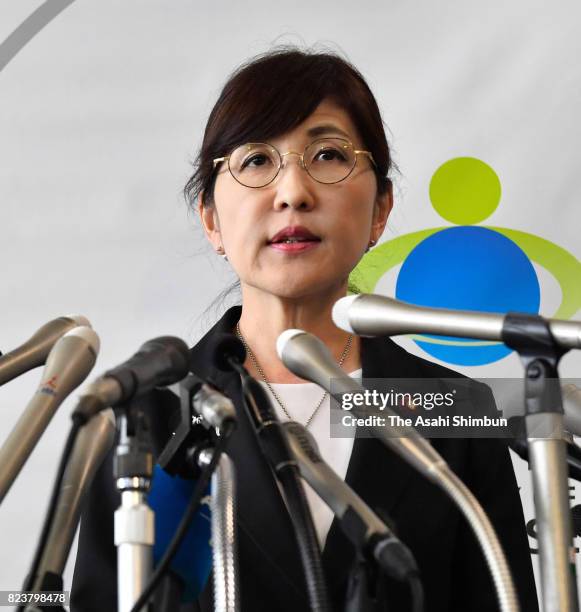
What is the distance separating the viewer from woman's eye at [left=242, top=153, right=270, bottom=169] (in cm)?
148

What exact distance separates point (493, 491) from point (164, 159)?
1.07 meters

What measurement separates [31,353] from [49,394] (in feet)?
0.34

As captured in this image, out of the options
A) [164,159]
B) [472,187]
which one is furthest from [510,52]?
[164,159]

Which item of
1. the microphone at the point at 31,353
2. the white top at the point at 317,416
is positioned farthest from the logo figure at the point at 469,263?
the microphone at the point at 31,353

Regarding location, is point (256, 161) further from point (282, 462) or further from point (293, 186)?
point (282, 462)

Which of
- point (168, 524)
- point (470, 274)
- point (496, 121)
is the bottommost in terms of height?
point (168, 524)

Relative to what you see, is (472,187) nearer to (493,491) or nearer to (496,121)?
(496,121)

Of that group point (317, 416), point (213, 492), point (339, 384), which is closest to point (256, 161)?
point (317, 416)

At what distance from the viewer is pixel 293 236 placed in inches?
56.3

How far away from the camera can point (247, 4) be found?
7.35 feet

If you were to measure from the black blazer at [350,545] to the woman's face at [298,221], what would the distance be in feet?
0.53

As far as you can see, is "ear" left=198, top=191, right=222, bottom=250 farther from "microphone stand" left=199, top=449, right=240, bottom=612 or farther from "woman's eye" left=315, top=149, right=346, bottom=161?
"microphone stand" left=199, top=449, right=240, bottom=612

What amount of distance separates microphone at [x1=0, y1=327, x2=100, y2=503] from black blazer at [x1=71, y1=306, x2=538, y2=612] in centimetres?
31

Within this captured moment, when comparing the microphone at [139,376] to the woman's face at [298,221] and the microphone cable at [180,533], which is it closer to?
the microphone cable at [180,533]
